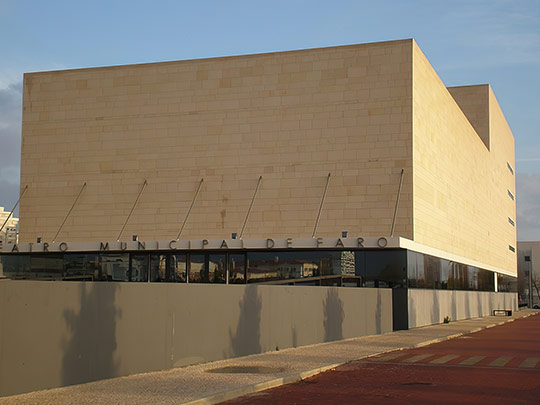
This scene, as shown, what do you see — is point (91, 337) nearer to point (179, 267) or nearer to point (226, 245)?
point (226, 245)

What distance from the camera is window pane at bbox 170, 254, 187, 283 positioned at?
3975 centimetres

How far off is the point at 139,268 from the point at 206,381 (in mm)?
25753

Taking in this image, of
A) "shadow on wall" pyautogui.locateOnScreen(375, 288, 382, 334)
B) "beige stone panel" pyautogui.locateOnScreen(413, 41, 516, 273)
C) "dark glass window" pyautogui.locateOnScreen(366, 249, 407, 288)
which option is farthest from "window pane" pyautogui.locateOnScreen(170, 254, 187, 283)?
"beige stone panel" pyautogui.locateOnScreen(413, 41, 516, 273)

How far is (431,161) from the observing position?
43.2 metres

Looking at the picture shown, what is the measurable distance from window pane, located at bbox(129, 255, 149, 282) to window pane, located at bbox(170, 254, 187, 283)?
146cm

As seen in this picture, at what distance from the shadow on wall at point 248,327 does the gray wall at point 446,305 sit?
56.0 ft

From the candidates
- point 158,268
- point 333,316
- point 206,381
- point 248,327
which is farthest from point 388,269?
point 206,381

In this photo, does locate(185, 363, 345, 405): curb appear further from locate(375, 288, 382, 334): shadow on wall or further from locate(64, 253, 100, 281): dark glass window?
locate(64, 253, 100, 281): dark glass window

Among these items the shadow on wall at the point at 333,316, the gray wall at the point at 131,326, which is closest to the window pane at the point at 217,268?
the shadow on wall at the point at 333,316

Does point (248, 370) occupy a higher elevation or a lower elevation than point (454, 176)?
lower

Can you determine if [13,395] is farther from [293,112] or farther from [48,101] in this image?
[48,101]

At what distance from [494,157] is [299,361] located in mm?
58671

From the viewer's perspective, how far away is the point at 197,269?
3962cm

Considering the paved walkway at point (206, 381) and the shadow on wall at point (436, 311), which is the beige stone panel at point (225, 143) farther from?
the paved walkway at point (206, 381)
